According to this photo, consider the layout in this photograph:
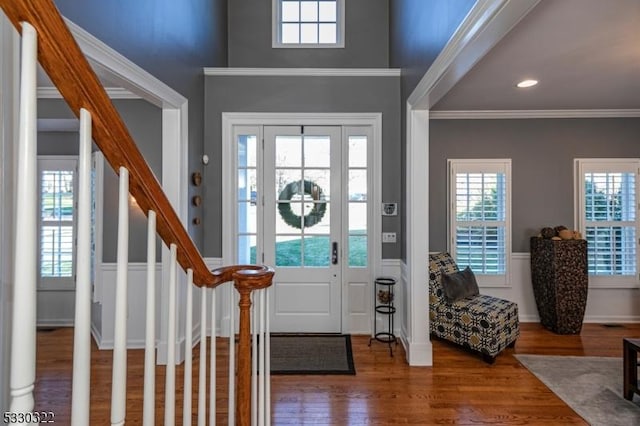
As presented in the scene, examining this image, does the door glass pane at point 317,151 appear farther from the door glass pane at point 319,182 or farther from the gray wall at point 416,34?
the gray wall at point 416,34

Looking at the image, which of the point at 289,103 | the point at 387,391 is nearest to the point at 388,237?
the point at 387,391

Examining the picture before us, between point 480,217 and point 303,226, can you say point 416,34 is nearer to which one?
point 303,226

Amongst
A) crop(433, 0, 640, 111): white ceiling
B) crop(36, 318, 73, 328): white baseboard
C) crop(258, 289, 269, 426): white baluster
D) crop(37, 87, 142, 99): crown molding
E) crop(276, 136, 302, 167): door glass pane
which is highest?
crop(433, 0, 640, 111): white ceiling

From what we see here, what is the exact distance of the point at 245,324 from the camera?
4.59 ft

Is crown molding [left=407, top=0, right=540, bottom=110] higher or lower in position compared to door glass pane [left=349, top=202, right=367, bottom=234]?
higher

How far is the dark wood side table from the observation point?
7.89 feet

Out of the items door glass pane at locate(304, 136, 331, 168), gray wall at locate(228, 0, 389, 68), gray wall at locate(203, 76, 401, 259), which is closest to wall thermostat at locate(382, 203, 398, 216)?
gray wall at locate(203, 76, 401, 259)

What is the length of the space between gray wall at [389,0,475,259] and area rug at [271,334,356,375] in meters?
1.11

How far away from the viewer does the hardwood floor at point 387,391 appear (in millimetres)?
2309

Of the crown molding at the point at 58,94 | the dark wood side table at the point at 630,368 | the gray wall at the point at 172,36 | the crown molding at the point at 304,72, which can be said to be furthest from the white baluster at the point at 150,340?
the crown molding at the point at 304,72

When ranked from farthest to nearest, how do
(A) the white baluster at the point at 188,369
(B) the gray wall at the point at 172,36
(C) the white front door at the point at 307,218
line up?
(C) the white front door at the point at 307,218, (B) the gray wall at the point at 172,36, (A) the white baluster at the point at 188,369

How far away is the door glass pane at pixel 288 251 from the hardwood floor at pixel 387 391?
1.04 meters

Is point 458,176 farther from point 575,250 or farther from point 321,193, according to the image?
point 321,193

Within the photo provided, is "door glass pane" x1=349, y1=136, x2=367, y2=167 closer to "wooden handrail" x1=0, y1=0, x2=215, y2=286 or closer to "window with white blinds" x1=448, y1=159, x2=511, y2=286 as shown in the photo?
"window with white blinds" x1=448, y1=159, x2=511, y2=286
